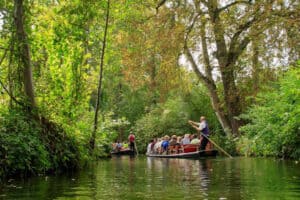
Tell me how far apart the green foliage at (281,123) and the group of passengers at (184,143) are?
282 cm

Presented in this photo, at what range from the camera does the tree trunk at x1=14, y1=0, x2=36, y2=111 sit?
11859 mm

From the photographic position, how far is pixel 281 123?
1697 cm

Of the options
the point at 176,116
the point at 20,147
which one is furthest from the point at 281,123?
the point at 176,116

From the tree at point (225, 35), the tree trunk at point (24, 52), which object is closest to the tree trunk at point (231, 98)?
the tree at point (225, 35)

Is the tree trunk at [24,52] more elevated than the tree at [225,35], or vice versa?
the tree at [225,35]

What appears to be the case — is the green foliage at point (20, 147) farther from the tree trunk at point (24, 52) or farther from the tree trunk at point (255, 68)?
the tree trunk at point (255, 68)

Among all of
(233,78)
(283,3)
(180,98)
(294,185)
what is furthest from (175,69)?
(294,185)

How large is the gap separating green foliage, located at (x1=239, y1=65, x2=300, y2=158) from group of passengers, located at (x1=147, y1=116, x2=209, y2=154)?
282 centimetres

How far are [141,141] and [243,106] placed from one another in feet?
54.3

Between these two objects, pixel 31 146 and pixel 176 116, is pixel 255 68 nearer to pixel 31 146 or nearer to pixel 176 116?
pixel 31 146

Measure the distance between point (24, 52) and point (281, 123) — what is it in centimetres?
931

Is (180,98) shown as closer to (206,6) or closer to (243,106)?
(243,106)

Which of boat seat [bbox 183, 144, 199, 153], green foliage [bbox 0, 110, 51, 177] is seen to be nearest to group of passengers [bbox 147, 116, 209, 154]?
boat seat [bbox 183, 144, 199, 153]

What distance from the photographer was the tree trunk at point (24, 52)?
38.9 ft
